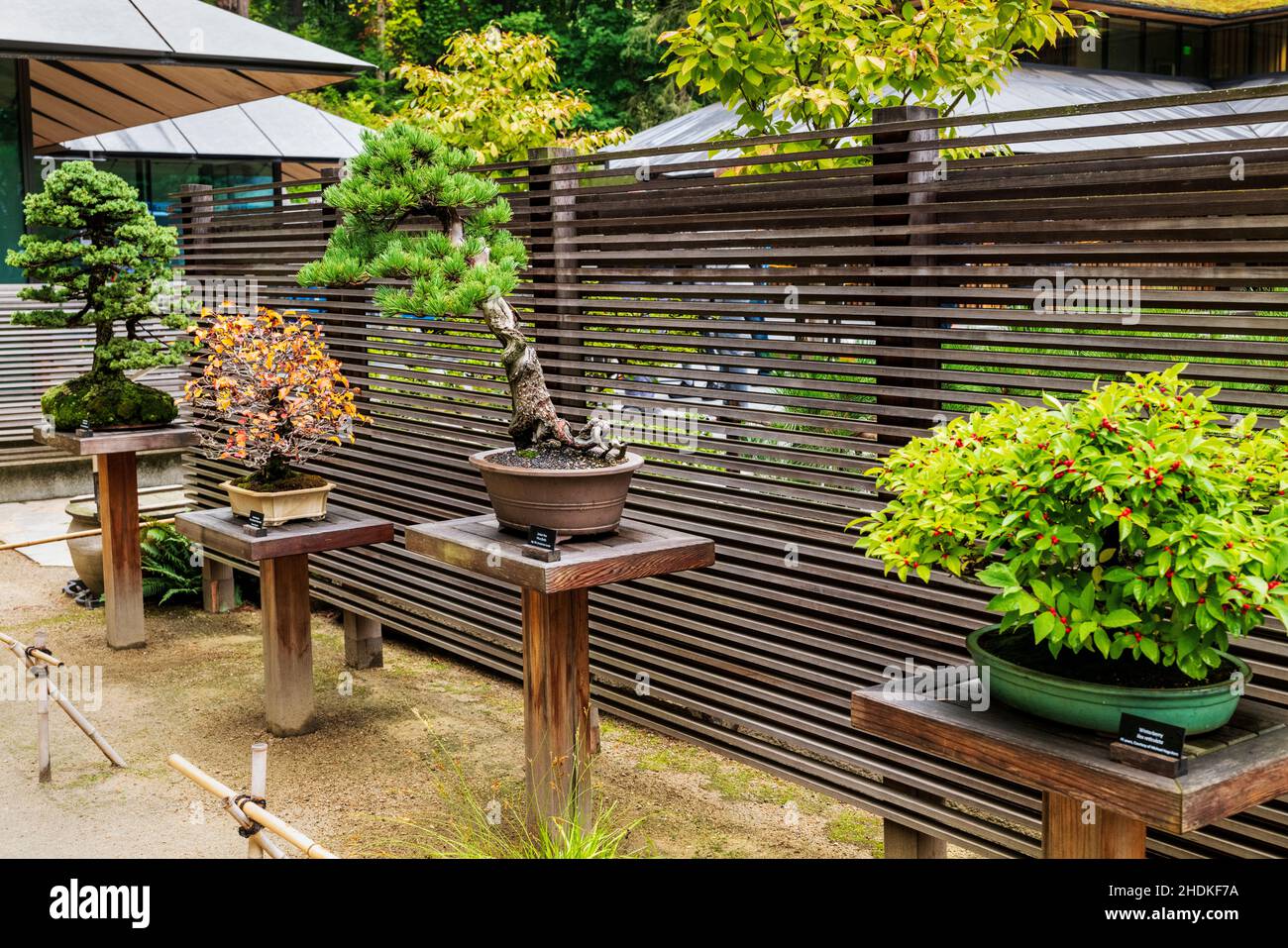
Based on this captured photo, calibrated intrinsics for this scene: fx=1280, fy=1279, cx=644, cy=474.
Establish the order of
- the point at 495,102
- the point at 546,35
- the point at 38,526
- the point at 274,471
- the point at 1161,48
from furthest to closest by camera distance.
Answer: the point at 546,35, the point at 1161,48, the point at 495,102, the point at 38,526, the point at 274,471

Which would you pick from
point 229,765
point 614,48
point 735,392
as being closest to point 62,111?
point 229,765

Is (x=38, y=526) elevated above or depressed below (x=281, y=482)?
below

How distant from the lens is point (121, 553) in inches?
280

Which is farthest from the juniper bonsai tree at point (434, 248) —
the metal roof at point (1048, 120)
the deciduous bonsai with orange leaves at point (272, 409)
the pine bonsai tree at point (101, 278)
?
the metal roof at point (1048, 120)

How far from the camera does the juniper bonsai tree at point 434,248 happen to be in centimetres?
423

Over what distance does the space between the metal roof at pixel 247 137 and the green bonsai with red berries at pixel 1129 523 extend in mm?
15726

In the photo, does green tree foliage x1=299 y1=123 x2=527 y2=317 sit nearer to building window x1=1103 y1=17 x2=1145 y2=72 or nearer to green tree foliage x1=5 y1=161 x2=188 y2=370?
green tree foliage x1=5 y1=161 x2=188 y2=370

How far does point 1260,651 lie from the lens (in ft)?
11.1

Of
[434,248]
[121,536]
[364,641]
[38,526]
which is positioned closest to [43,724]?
[364,641]

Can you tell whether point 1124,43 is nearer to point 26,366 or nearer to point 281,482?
point 26,366

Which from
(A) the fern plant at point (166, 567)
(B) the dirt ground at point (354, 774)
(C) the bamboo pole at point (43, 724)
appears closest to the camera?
(B) the dirt ground at point (354, 774)

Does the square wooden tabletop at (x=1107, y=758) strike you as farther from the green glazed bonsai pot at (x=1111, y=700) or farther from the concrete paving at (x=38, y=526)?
the concrete paving at (x=38, y=526)

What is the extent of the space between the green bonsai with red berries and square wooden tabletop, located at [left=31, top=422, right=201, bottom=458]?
509 centimetres

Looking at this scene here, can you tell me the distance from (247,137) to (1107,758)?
17.5 meters
